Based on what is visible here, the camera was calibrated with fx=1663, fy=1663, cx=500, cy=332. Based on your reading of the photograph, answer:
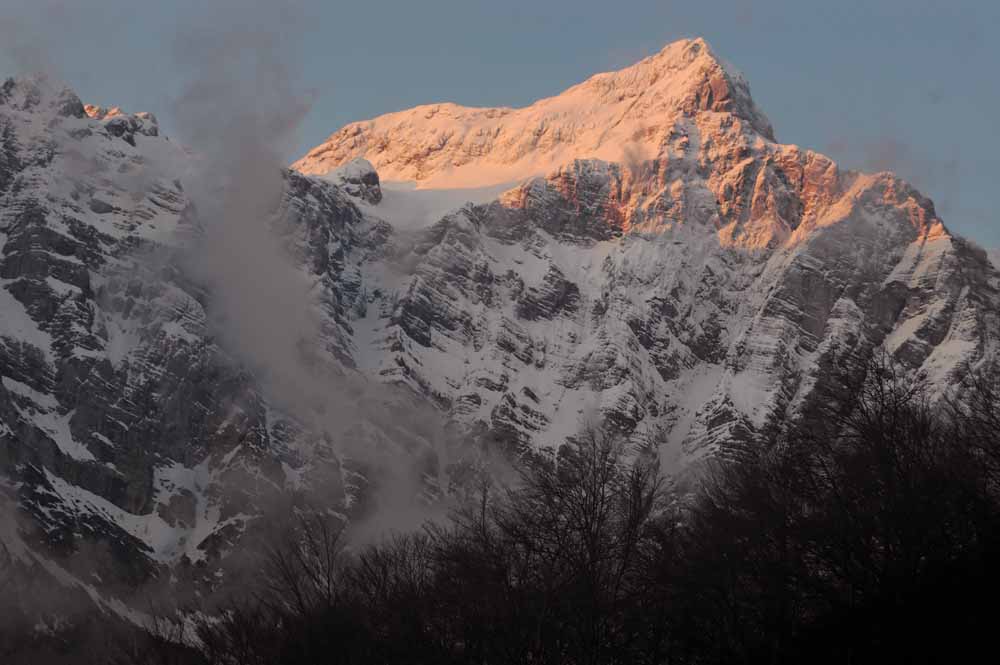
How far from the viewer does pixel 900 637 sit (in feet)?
153

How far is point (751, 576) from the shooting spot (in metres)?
57.1

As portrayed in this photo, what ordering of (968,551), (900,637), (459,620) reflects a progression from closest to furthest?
(900,637)
(968,551)
(459,620)

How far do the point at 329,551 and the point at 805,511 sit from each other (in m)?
19.6

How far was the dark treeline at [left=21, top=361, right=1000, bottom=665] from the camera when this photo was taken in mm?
49281

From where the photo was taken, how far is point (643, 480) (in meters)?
55.4

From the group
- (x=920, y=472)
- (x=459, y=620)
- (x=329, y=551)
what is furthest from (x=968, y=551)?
(x=329, y=551)

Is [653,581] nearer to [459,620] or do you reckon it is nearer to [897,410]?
[459,620]

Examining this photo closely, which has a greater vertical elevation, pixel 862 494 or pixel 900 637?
pixel 862 494

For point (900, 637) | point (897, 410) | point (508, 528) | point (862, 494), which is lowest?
point (900, 637)

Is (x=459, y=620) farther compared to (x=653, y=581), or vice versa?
(x=459, y=620)

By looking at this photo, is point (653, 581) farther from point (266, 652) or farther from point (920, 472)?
point (266, 652)

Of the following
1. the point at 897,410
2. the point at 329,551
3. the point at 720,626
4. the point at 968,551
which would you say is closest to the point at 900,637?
the point at 968,551

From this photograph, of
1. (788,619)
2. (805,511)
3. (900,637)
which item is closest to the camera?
(900,637)

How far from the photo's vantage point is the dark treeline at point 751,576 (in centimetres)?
4928
